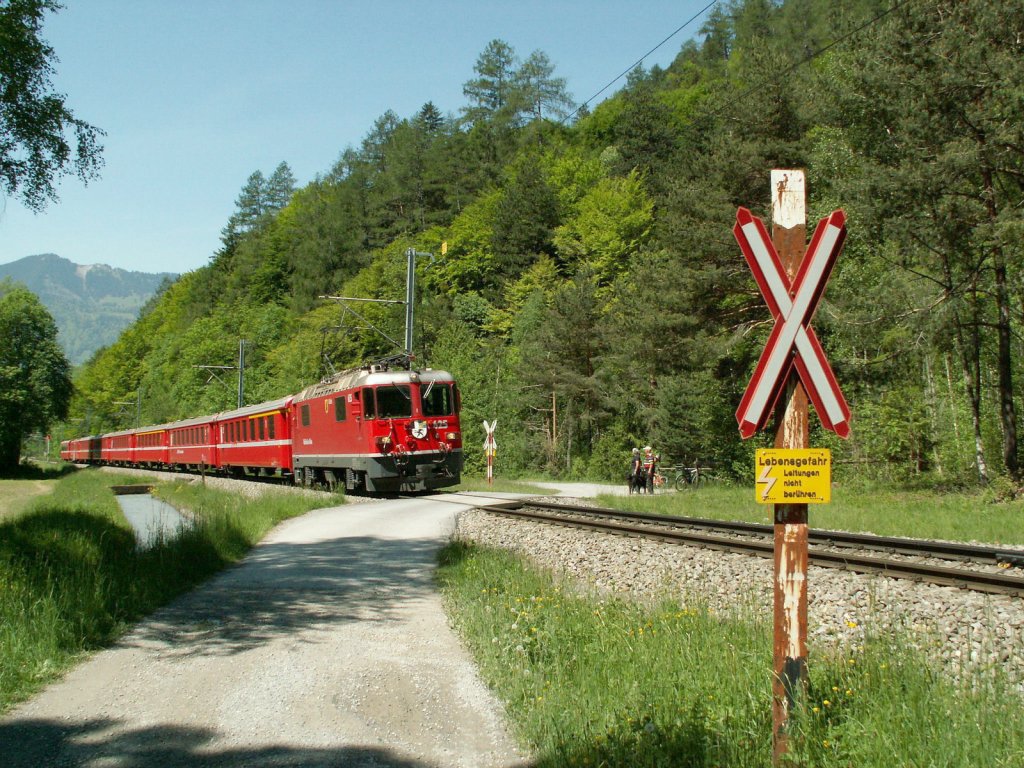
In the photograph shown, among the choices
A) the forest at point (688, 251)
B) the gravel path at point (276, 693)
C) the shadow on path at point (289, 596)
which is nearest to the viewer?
the gravel path at point (276, 693)

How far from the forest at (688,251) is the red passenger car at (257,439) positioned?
3538 millimetres

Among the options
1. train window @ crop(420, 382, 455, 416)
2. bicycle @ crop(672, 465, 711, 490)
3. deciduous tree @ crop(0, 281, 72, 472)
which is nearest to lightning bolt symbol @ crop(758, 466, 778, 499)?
train window @ crop(420, 382, 455, 416)

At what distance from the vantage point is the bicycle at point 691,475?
103 ft

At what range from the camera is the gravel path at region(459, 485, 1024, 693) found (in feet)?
22.2

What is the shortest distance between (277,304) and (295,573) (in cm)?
8821

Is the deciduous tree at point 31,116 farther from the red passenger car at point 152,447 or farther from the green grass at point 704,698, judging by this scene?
the red passenger car at point 152,447

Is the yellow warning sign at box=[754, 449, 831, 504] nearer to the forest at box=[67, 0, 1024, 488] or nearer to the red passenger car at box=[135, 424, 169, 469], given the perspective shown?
the forest at box=[67, 0, 1024, 488]

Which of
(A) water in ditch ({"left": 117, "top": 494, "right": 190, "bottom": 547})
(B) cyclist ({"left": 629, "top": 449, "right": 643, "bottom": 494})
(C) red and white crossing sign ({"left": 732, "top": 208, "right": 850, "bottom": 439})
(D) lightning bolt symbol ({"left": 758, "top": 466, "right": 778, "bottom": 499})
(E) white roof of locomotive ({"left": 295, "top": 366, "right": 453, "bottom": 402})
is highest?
(E) white roof of locomotive ({"left": 295, "top": 366, "right": 453, "bottom": 402})

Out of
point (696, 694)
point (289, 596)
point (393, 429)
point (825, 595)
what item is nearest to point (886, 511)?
point (825, 595)

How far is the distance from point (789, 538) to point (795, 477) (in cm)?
31

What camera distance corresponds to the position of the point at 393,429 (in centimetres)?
2302

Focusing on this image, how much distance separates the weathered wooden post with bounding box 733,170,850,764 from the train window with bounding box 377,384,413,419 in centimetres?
1927

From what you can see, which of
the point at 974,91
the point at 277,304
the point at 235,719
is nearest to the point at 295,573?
the point at 235,719

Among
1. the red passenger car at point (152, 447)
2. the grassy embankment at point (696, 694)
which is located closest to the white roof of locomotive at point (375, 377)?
the grassy embankment at point (696, 694)
